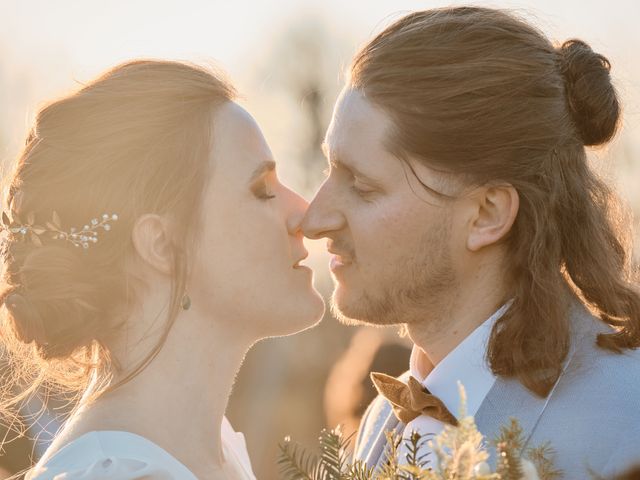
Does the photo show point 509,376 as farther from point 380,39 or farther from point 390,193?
point 380,39

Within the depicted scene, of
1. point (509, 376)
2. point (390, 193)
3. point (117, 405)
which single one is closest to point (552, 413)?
point (509, 376)

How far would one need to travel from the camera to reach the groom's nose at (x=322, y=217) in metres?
3.95

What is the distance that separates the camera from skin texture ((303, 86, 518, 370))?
3939 mm

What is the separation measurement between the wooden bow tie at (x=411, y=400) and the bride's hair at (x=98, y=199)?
0.79m

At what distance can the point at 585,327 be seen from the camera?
3666 millimetres

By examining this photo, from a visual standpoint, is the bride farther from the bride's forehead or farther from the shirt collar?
the shirt collar

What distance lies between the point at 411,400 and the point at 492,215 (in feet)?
2.48

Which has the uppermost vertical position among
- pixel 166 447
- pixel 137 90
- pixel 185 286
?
pixel 137 90

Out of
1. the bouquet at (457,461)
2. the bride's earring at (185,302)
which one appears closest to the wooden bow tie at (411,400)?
the bride's earring at (185,302)

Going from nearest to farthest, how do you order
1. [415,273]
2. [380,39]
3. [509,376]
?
[509,376] → [415,273] → [380,39]

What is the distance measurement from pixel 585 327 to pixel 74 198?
1708 millimetres

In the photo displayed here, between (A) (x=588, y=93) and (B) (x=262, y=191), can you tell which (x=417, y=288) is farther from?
(A) (x=588, y=93)

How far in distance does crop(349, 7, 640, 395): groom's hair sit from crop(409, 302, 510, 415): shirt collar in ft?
0.65

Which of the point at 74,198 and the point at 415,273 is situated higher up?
the point at 74,198
